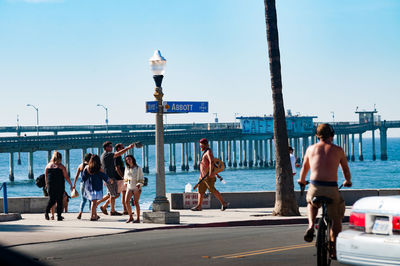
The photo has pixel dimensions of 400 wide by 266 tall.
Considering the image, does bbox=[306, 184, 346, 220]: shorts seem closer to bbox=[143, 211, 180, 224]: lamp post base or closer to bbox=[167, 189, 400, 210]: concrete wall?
bbox=[143, 211, 180, 224]: lamp post base

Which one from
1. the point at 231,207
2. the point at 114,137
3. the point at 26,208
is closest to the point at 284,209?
the point at 231,207

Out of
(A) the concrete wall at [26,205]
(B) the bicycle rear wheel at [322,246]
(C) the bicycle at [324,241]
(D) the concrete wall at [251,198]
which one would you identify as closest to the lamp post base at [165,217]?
(D) the concrete wall at [251,198]

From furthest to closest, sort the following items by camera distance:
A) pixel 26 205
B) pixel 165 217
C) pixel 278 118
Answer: pixel 26 205, pixel 278 118, pixel 165 217

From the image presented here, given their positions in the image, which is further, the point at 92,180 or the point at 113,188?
the point at 113,188

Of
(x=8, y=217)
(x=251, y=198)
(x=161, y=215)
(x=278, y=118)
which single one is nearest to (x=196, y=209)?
(x=251, y=198)

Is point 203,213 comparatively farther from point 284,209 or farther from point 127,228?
point 127,228

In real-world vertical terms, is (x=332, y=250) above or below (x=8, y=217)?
above

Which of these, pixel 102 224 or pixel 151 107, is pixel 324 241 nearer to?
pixel 102 224

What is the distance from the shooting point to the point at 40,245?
13562 millimetres

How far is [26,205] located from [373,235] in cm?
1439

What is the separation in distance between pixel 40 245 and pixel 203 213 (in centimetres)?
746

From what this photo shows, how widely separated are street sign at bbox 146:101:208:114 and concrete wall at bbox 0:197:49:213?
509cm

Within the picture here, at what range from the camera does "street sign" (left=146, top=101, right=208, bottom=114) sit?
1811 cm

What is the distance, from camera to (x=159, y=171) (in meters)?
18.0
